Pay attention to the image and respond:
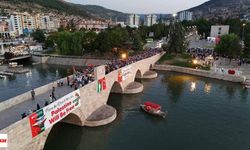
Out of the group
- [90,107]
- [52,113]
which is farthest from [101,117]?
[52,113]

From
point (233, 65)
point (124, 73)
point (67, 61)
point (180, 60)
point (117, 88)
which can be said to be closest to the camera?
point (124, 73)

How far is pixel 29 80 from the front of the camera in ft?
184

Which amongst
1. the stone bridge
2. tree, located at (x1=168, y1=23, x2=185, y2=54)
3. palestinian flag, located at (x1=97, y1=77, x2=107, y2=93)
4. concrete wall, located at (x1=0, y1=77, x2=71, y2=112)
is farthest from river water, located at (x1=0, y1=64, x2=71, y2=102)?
tree, located at (x1=168, y1=23, x2=185, y2=54)

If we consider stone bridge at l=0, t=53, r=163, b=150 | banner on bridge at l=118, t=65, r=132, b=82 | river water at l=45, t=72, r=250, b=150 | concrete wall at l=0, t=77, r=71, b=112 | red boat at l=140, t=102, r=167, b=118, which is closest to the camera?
stone bridge at l=0, t=53, r=163, b=150

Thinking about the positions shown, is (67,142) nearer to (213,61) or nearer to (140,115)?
(140,115)

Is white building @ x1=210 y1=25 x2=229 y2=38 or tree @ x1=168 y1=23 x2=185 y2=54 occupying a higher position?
white building @ x1=210 y1=25 x2=229 y2=38

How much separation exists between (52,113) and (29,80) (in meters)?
38.6

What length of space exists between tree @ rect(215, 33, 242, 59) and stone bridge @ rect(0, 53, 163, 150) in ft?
82.3

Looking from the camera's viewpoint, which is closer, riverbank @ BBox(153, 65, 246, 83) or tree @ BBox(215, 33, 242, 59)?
riverbank @ BBox(153, 65, 246, 83)

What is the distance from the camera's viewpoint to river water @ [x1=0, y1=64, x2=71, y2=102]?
46.0 meters

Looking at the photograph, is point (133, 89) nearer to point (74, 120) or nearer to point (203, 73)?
point (74, 120)

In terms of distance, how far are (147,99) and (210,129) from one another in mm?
13284

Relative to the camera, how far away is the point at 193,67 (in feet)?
200

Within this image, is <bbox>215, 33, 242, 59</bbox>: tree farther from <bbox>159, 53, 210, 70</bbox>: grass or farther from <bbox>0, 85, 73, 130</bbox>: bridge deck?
<bbox>0, 85, 73, 130</bbox>: bridge deck
